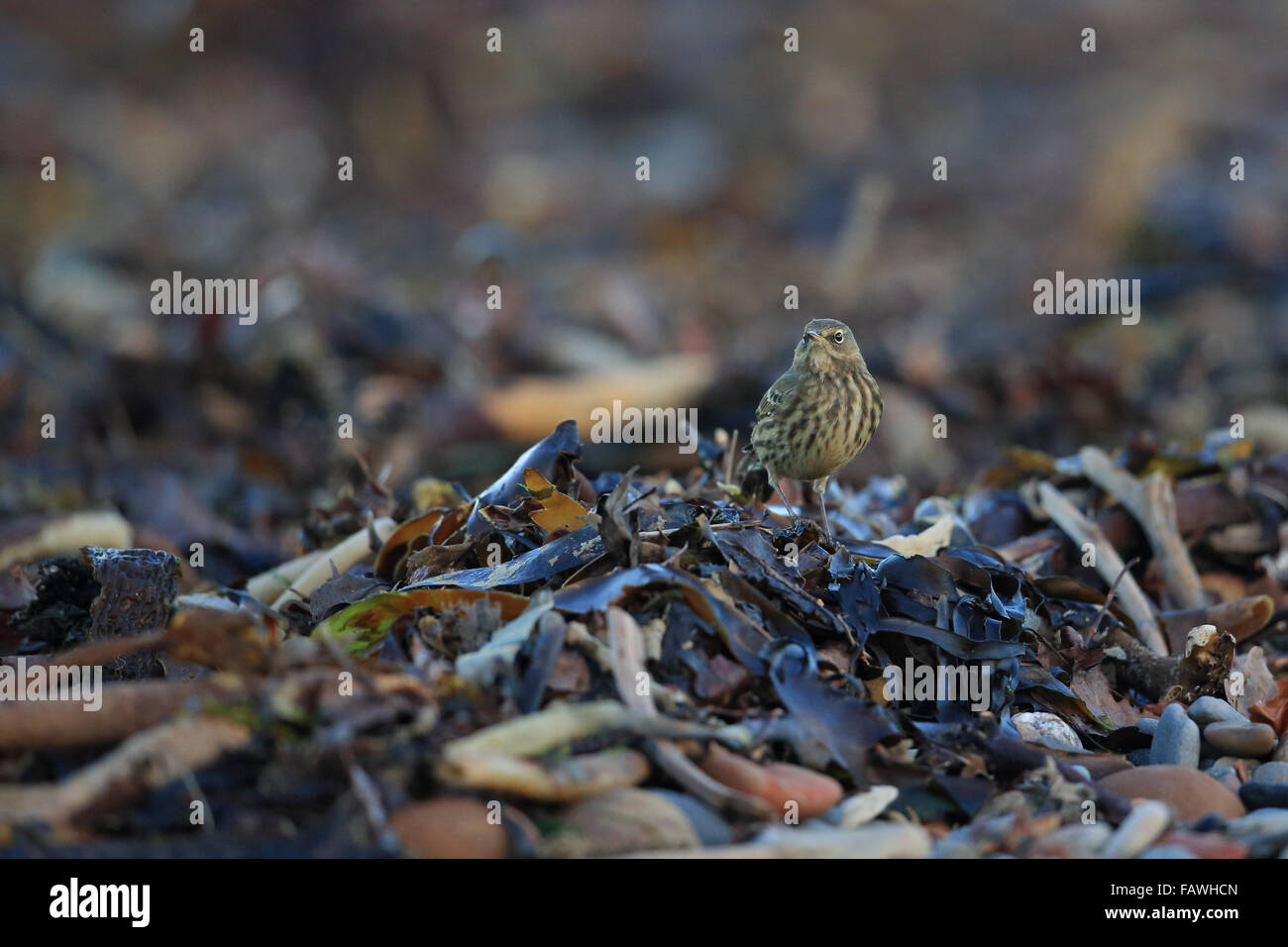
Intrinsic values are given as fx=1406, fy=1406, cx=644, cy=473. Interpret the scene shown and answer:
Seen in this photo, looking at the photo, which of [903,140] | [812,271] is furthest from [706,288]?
[903,140]

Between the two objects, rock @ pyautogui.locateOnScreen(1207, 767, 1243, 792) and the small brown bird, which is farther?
the small brown bird

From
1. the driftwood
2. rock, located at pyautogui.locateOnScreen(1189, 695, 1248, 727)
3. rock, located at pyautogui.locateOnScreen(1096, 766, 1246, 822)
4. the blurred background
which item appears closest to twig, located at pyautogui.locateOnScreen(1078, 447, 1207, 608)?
the driftwood

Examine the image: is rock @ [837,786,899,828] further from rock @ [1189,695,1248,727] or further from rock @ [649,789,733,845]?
rock @ [1189,695,1248,727]

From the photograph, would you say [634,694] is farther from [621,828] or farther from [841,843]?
[841,843]

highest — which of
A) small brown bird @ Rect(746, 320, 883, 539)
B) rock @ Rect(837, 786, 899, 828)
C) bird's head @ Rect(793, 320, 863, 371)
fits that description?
bird's head @ Rect(793, 320, 863, 371)

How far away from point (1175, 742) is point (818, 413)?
1461mm

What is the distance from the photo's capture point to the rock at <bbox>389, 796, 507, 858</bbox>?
237cm

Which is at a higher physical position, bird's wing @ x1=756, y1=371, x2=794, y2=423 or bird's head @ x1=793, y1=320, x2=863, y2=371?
bird's head @ x1=793, y1=320, x2=863, y2=371

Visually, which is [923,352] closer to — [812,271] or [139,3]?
[812,271]

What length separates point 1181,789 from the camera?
9.57 ft

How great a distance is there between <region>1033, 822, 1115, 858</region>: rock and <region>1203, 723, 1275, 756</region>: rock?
2.47ft

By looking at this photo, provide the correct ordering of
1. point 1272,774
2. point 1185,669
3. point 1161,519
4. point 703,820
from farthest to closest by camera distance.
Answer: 1. point 1161,519
2. point 1185,669
3. point 1272,774
4. point 703,820

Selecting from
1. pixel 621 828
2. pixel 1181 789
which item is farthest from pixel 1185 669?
pixel 621 828

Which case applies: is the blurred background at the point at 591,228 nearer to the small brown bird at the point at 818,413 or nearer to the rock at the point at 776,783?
the small brown bird at the point at 818,413
